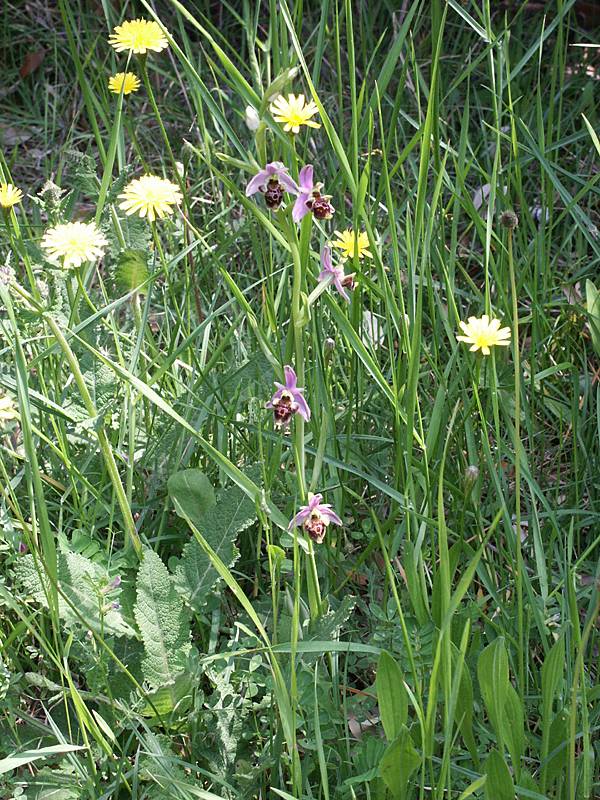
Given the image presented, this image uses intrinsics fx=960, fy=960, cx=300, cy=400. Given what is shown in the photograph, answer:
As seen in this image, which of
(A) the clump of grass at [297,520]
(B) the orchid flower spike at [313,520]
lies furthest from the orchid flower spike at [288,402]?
(B) the orchid flower spike at [313,520]

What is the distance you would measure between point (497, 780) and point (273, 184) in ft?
2.40

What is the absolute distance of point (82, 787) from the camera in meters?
1.25

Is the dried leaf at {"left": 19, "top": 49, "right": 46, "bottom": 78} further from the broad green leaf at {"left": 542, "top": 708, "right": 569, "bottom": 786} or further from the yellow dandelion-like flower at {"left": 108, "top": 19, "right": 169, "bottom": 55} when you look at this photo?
the broad green leaf at {"left": 542, "top": 708, "right": 569, "bottom": 786}

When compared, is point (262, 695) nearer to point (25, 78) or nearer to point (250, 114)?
point (250, 114)

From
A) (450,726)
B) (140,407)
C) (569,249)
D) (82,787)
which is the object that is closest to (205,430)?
(140,407)

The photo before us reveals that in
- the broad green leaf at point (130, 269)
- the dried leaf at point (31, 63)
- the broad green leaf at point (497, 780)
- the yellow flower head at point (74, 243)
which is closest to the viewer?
the broad green leaf at point (497, 780)

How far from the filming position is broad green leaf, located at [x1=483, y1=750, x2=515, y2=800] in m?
1.07


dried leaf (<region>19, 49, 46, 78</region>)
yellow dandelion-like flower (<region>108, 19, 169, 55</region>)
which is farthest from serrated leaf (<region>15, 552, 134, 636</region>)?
dried leaf (<region>19, 49, 46, 78</region>)

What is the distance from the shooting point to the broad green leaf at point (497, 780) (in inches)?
42.1

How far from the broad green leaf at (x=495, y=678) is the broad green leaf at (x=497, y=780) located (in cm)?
7

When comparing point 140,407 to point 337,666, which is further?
point 140,407

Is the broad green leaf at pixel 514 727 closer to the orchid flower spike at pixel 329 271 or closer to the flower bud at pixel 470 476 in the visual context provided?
the flower bud at pixel 470 476

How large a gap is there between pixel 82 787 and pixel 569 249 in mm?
1661

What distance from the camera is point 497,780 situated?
1085mm
